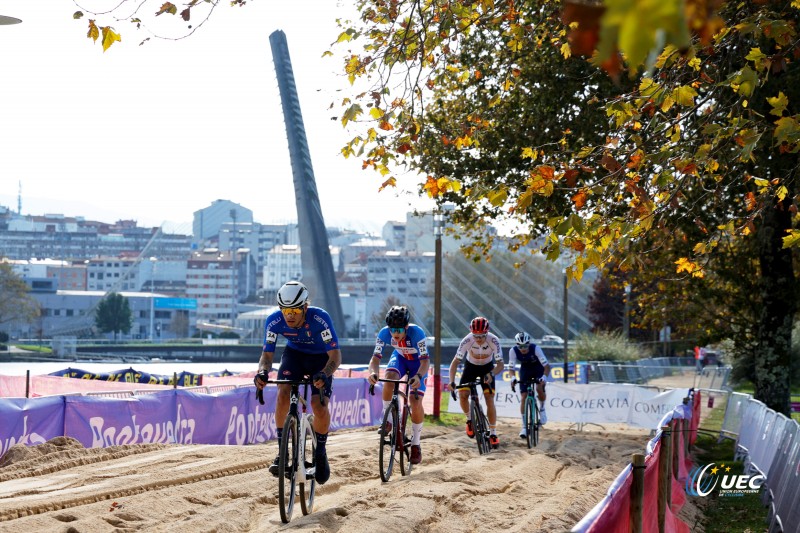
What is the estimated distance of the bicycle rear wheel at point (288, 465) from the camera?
27.6 ft

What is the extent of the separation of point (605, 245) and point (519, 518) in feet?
9.82

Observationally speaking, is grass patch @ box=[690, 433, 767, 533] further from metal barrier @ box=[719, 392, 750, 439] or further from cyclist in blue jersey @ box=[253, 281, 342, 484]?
cyclist in blue jersey @ box=[253, 281, 342, 484]

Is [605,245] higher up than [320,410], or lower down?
higher up

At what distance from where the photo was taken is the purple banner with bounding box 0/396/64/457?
12.7 meters

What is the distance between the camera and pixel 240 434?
17.9 meters

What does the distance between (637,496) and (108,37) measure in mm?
4812

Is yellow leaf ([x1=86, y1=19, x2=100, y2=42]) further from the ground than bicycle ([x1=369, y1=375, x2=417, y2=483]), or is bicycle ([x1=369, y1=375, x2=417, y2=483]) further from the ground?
yellow leaf ([x1=86, y1=19, x2=100, y2=42])

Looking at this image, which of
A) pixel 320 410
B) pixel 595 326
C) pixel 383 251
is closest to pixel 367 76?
pixel 320 410

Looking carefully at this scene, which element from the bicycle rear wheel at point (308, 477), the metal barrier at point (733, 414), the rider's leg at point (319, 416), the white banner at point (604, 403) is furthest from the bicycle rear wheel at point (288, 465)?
the white banner at point (604, 403)

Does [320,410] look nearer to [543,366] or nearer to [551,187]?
[551,187]

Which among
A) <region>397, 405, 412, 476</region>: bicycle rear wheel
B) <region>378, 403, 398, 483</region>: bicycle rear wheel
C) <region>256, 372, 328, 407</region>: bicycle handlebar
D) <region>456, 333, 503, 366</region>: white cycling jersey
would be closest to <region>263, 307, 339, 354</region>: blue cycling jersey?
<region>256, 372, 328, 407</region>: bicycle handlebar

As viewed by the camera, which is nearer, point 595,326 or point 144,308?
point 595,326

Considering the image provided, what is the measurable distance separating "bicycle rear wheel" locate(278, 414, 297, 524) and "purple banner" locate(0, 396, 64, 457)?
17.9 ft

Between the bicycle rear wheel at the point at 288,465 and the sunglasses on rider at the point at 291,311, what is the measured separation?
0.87m
